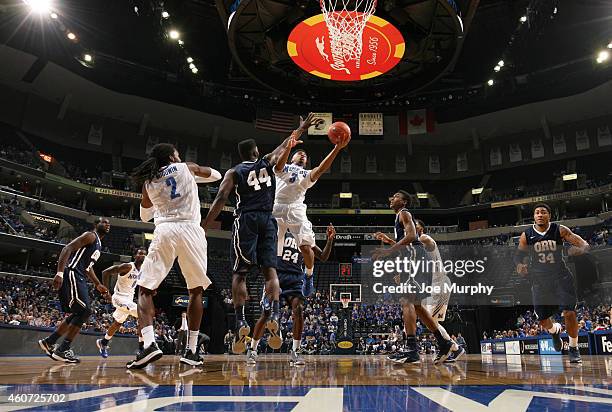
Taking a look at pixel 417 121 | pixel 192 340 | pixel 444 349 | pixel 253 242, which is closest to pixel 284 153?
pixel 253 242

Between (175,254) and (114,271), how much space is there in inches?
159

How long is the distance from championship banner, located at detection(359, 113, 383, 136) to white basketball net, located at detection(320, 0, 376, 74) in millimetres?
9381

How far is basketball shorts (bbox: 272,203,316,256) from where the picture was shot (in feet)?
20.1

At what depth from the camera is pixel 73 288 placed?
6.60 meters

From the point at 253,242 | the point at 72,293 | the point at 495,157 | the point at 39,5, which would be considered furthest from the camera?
the point at 495,157

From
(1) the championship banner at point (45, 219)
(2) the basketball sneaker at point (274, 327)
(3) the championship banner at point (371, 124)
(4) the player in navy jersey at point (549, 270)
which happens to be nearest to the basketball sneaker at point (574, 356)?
(4) the player in navy jersey at point (549, 270)

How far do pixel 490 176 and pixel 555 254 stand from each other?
29781 mm

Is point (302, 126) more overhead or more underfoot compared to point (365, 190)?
more underfoot

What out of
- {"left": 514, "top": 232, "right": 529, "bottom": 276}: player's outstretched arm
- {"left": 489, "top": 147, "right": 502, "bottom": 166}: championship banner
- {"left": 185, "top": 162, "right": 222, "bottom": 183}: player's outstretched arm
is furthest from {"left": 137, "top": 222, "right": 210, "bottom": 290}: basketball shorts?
{"left": 489, "top": 147, "right": 502, "bottom": 166}: championship banner

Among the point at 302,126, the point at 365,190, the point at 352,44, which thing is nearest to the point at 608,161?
the point at 365,190

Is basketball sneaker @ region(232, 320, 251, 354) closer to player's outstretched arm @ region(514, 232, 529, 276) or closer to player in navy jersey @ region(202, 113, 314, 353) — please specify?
player in navy jersey @ region(202, 113, 314, 353)

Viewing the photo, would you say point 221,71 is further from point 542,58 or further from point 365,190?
point 542,58

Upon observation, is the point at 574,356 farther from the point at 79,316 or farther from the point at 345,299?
the point at 345,299

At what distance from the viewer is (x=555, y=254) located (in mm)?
6016
